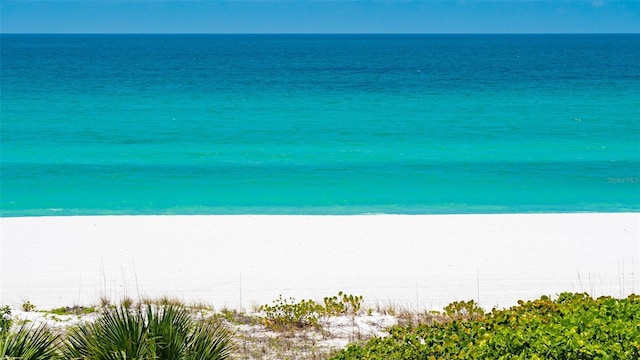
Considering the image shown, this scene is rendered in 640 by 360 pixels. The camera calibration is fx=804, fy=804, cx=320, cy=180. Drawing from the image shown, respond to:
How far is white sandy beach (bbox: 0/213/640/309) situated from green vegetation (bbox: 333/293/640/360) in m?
4.45

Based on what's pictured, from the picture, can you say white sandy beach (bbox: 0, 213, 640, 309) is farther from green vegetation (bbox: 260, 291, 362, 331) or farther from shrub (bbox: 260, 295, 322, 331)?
shrub (bbox: 260, 295, 322, 331)

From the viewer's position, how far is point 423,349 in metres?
6.60

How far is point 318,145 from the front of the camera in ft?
117

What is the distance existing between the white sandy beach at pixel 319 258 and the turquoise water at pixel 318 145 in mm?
4820

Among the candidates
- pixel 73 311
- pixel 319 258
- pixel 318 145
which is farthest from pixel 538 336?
pixel 318 145

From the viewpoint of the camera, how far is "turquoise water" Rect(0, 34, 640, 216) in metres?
24.8

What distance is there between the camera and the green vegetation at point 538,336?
18.1ft

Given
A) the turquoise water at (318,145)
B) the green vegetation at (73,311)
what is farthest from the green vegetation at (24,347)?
the turquoise water at (318,145)

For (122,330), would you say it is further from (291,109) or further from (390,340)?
(291,109)

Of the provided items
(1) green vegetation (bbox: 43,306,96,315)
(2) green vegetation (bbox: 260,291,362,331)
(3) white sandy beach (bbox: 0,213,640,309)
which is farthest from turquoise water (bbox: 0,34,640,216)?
(2) green vegetation (bbox: 260,291,362,331)

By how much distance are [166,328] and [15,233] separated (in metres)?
12.2

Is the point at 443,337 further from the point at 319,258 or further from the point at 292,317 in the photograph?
the point at 319,258

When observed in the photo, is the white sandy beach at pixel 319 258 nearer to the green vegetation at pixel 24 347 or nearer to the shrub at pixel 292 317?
the shrub at pixel 292 317

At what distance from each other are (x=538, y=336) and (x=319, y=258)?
9317mm
